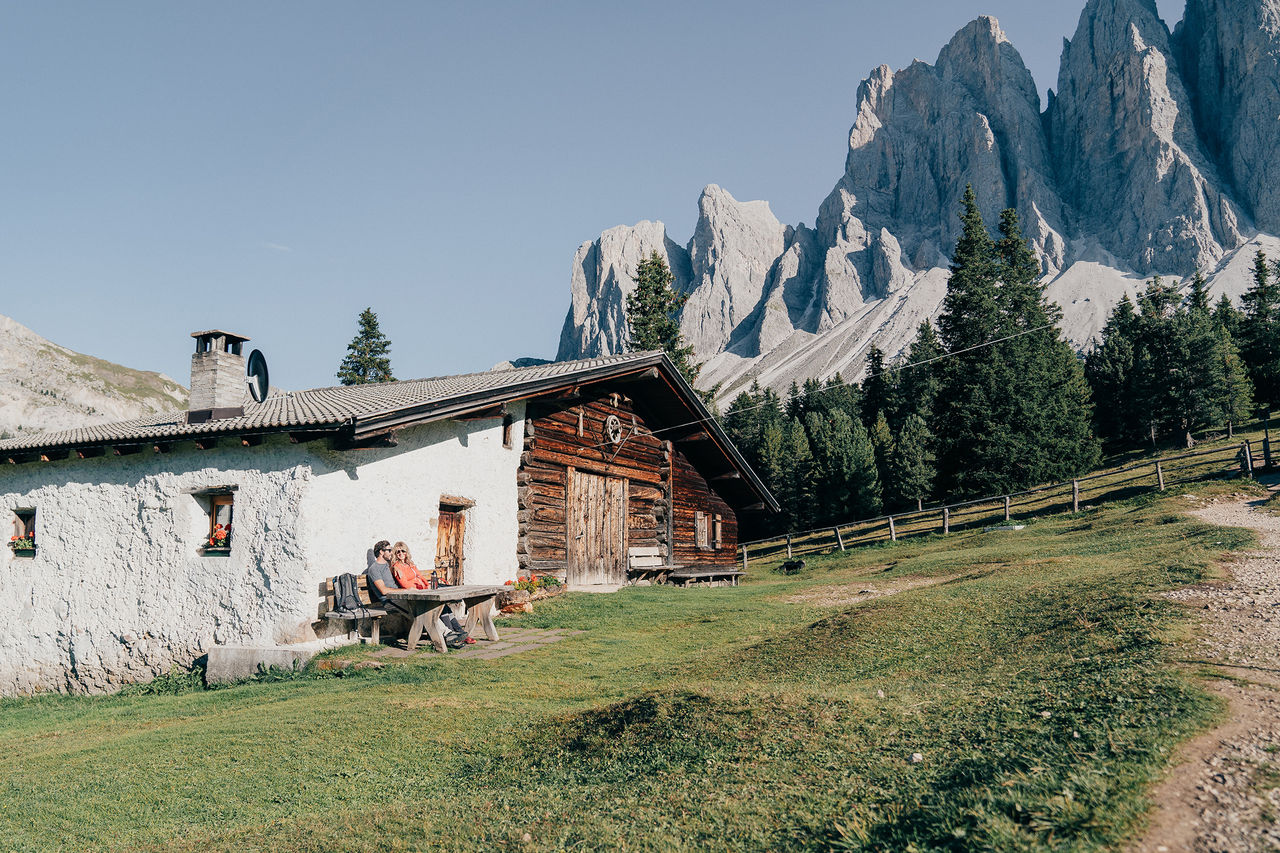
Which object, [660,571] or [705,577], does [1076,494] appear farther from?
[660,571]

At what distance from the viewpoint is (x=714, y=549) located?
27375mm

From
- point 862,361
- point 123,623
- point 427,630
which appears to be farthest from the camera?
point 862,361

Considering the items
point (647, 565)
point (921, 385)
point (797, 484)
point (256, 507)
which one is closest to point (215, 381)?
point (256, 507)

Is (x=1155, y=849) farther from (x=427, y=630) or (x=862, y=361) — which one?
(x=862, y=361)

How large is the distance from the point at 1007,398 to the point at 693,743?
1750 inches

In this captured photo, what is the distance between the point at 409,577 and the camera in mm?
13328

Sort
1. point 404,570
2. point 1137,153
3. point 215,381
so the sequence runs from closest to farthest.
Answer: point 404,570 < point 215,381 < point 1137,153

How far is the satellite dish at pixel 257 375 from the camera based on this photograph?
16.4 metres

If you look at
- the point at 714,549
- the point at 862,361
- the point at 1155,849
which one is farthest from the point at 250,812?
the point at 862,361

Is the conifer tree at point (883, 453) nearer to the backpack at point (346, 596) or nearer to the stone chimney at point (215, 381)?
the stone chimney at point (215, 381)

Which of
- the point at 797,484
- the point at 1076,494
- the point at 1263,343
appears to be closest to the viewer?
the point at 1076,494

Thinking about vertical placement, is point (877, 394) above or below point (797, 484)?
above

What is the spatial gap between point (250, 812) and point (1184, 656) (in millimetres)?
7688

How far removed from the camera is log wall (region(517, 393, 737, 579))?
59.5 ft
